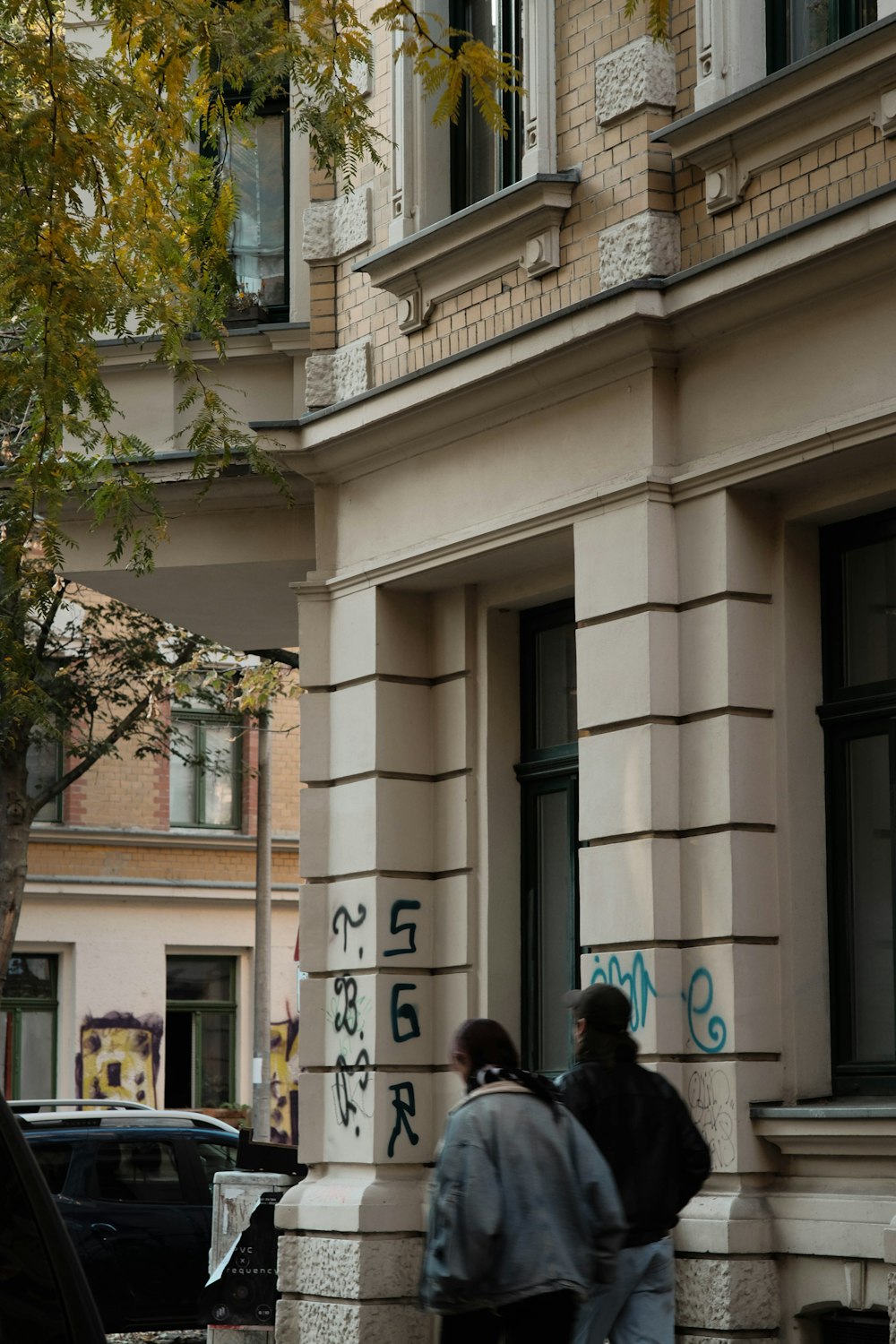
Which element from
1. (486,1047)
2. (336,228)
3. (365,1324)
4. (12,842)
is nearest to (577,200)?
(336,228)

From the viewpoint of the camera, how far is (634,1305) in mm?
7633

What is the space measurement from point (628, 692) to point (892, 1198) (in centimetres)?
261

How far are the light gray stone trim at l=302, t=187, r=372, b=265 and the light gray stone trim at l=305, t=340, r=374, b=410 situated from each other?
582 mm

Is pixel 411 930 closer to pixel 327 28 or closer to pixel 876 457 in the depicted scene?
pixel 876 457

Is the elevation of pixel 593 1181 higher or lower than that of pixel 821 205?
lower

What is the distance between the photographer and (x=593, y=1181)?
6047mm

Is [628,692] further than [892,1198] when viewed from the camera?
Yes

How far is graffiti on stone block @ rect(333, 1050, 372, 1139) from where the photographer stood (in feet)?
37.0

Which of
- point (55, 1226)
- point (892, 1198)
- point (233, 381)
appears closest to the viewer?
point (55, 1226)

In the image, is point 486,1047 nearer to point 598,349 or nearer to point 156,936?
point 598,349

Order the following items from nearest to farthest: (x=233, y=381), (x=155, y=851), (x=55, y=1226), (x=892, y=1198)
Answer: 1. (x=55, y=1226)
2. (x=892, y=1198)
3. (x=233, y=381)
4. (x=155, y=851)

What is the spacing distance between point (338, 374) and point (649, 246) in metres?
2.69

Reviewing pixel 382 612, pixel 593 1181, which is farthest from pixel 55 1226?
pixel 382 612

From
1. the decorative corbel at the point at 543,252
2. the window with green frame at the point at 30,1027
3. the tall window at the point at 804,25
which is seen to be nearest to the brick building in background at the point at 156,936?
the window with green frame at the point at 30,1027
